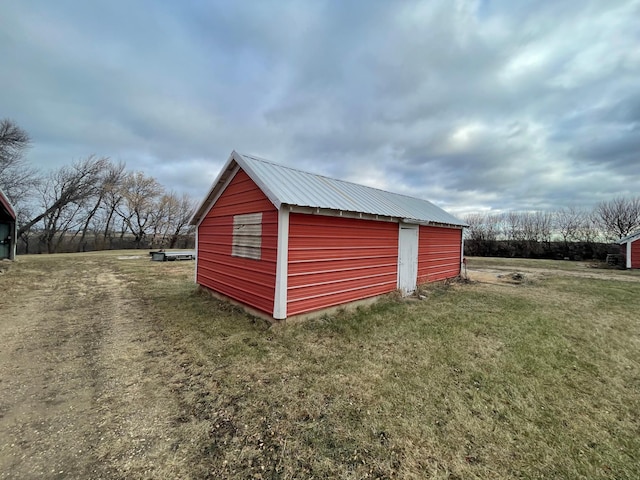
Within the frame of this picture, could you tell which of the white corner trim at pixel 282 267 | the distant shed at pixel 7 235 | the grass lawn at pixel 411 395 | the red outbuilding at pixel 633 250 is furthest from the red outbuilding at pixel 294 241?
the red outbuilding at pixel 633 250

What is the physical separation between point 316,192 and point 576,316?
7676 mm

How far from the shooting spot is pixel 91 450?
2.44 m

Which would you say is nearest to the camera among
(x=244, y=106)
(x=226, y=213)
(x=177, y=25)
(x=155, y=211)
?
(x=226, y=213)

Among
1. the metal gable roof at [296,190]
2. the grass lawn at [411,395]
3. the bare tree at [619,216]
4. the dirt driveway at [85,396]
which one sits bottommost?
the dirt driveway at [85,396]

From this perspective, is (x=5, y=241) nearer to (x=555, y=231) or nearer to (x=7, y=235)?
(x=7, y=235)

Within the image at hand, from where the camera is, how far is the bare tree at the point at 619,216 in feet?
89.8

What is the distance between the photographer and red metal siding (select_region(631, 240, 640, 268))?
18.3 m

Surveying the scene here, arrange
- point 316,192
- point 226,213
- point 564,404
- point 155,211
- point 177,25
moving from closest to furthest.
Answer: point 564,404
point 316,192
point 226,213
point 177,25
point 155,211

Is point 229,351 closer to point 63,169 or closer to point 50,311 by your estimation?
point 50,311

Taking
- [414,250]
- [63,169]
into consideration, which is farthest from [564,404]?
[63,169]

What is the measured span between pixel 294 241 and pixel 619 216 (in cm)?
3938

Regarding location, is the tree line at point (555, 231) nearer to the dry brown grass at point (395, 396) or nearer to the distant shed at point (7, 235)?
the dry brown grass at point (395, 396)

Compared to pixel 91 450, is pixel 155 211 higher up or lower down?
higher up

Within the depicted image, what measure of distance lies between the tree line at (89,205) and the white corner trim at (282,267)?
3022 centimetres
